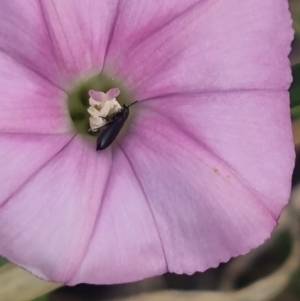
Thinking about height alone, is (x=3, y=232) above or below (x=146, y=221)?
above

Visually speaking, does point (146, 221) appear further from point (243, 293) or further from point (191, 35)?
point (243, 293)

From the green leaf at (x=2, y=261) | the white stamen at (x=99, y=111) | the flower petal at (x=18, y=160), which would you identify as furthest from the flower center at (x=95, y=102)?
the green leaf at (x=2, y=261)

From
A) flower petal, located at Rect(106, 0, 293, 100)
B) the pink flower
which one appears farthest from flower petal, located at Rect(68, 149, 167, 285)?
flower petal, located at Rect(106, 0, 293, 100)

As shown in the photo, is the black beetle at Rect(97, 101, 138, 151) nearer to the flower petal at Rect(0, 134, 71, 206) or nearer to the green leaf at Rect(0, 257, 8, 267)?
Result: the flower petal at Rect(0, 134, 71, 206)

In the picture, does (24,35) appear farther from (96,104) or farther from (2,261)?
(2,261)

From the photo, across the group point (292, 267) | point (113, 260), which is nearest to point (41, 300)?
point (113, 260)

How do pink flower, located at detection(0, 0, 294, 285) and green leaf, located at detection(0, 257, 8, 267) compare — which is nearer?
pink flower, located at detection(0, 0, 294, 285)

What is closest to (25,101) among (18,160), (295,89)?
(18,160)
